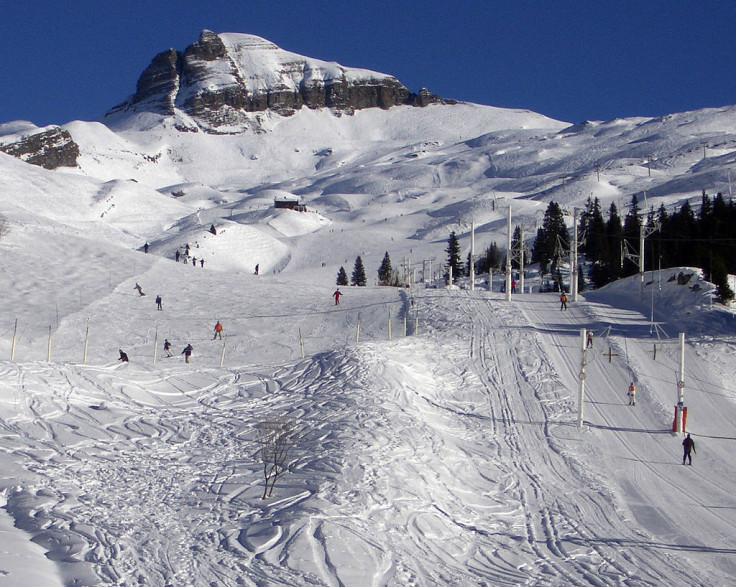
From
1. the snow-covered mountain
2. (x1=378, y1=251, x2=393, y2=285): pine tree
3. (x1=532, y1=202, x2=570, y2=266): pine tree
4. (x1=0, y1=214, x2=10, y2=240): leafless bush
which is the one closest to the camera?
the snow-covered mountain

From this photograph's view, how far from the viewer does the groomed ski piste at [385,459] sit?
1405cm

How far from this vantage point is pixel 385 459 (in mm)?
19656

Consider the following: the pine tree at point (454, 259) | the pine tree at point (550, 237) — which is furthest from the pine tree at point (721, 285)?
the pine tree at point (454, 259)

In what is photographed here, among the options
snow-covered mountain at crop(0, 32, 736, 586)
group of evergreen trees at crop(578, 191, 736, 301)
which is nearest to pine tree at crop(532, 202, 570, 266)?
group of evergreen trees at crop(578, 191, 736, 301)

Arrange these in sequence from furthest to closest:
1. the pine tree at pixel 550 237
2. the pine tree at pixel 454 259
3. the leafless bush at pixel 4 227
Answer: the pine tree at pixel 454 259 → the pine tree at pixel 550 237 → the leafless bush at pixel 4 227

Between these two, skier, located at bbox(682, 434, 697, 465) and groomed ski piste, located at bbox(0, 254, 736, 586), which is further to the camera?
skier, located at bbox(682, 434, 697, 465)

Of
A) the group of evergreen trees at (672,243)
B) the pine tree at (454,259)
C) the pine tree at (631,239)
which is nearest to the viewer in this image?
the group of evergreen trees at (672,243)

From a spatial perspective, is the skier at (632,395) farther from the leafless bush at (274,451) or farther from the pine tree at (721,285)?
the pine tree at (721,285)

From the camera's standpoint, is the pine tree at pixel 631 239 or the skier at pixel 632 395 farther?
the pine tree at pixel 631 239

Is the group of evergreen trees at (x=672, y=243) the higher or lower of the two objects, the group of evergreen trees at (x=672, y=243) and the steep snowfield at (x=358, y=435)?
the higher

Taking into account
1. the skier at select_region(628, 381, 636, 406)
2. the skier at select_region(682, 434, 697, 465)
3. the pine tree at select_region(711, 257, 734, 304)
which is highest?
the pine tree at select_region(711, 257, 734, 304)

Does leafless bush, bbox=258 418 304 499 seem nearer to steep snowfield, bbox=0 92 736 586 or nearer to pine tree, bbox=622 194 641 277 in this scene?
steep snowfield, bbox=0 92 736 586

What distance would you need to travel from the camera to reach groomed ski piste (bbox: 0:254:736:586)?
46.1ft

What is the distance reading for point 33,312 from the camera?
143 ft
